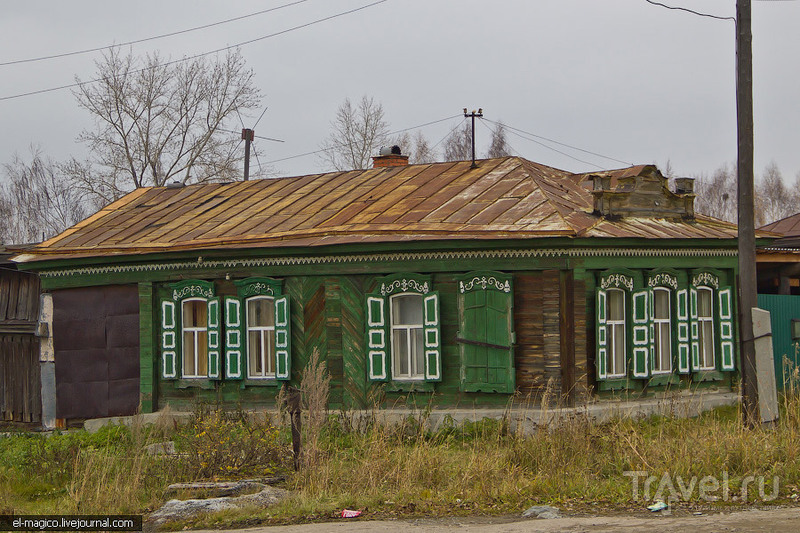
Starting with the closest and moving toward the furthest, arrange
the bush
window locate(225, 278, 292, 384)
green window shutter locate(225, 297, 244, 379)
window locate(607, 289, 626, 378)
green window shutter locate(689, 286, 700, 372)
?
the bush
window locate(607, 289, 626, 378)
green window shutter locate(689, 286, 700, 372)
window locate(225, 278, 292, 384)
green window shutter locate(225, 297, 244, 379)

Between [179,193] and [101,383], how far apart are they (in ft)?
16.4

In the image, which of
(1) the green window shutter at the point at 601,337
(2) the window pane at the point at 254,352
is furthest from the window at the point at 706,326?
(2) the window pane at the point at 254,352

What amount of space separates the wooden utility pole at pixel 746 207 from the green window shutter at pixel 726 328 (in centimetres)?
447

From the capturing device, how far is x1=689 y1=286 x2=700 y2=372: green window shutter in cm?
1596

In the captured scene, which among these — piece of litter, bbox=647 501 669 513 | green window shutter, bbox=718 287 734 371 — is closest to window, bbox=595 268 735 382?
green window shutter, bbox=718 287 734 371

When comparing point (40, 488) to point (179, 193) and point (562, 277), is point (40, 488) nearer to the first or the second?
point (562, 277)

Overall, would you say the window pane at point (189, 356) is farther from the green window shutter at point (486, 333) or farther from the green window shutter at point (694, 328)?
the green window shutter at point (694, 328)

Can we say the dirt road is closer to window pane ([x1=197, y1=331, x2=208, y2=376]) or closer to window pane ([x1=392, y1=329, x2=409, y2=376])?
window pane ([x1=392, y1=329, x2=409, y2=376])

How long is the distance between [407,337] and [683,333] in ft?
14.3

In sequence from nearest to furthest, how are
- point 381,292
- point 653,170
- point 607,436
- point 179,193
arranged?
point 607,436 → point 381,292 → point 653,170 → point 179,193

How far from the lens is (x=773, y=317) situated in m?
18.4

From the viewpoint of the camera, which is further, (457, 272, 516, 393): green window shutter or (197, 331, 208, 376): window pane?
(197, 331, 208, 376): window pane

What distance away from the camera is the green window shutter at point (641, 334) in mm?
15031

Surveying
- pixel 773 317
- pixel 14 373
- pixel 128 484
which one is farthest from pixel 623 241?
pixel 14 373
